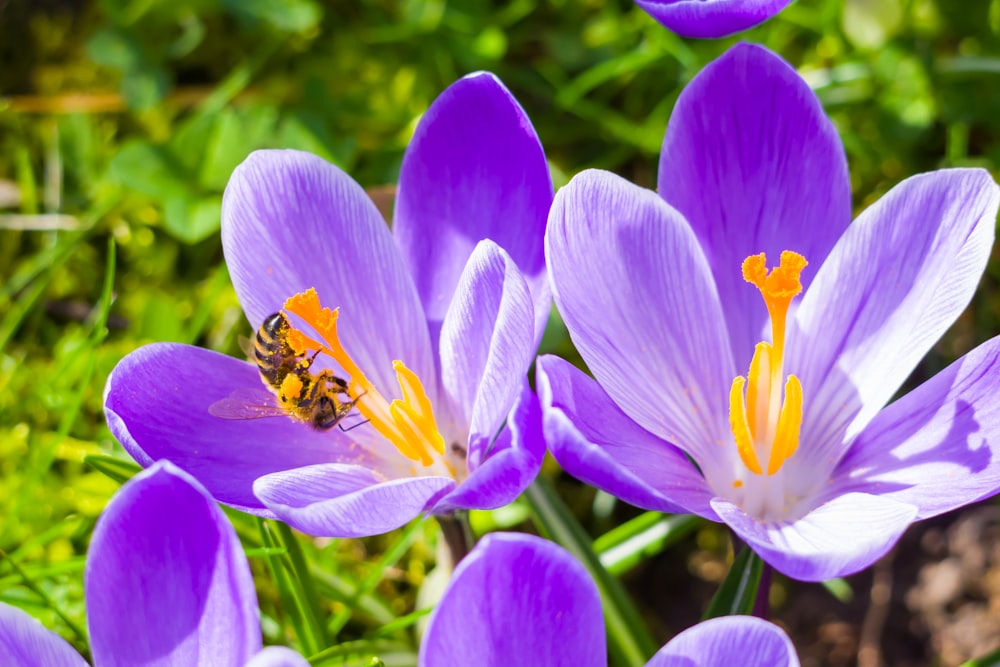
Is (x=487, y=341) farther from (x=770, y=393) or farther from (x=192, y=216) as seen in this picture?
(x=192, y=216)

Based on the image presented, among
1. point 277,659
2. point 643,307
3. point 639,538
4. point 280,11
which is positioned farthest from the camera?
point 280,11

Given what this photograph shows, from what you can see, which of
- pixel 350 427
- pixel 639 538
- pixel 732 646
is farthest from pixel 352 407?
pixel 732 646

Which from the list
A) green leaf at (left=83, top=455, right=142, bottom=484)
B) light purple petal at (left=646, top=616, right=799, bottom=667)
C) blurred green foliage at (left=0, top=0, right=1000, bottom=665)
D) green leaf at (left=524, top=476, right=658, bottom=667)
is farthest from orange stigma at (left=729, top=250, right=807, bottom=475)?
green leaf at (left=83, top=455, right=142, bottom=484)

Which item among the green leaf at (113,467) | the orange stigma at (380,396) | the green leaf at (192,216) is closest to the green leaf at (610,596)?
the orange stigma at (380,396)

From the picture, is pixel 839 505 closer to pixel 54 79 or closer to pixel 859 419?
pixel 859 419

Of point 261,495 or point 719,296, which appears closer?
point 261,495

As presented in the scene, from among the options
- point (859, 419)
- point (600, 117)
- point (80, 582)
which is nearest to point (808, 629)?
point (859, 419)

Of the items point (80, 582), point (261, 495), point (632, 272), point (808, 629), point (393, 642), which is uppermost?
point (632, 272)
